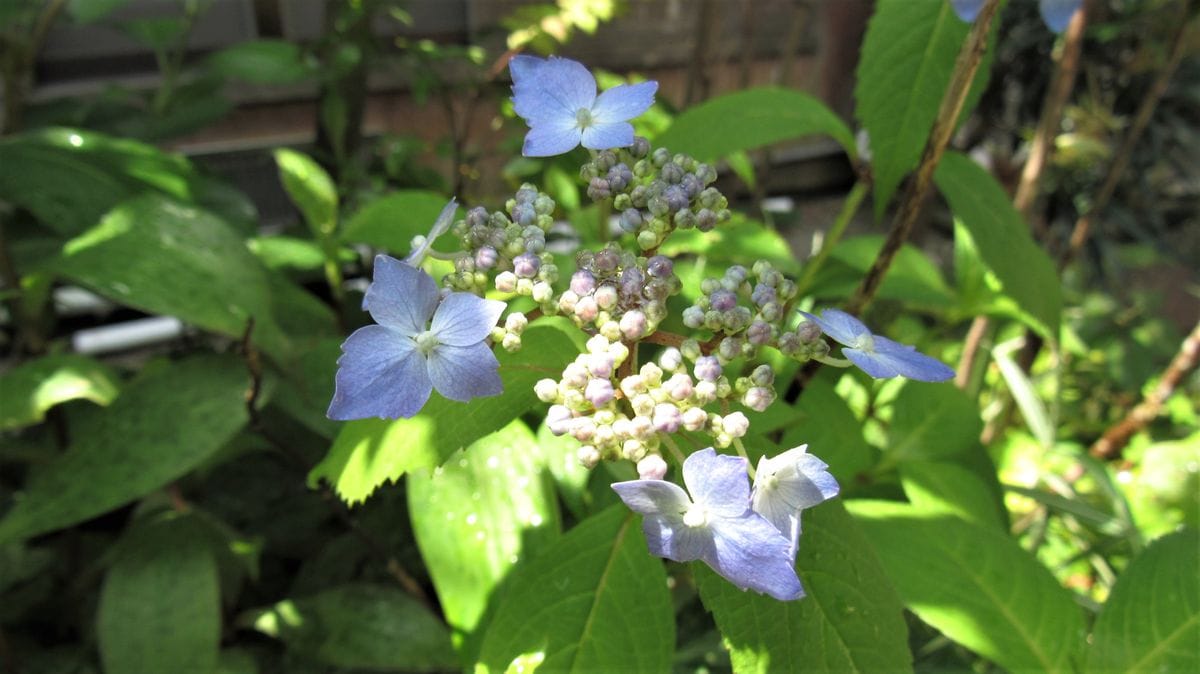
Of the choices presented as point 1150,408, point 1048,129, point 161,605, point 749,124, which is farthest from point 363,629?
point 1150,408

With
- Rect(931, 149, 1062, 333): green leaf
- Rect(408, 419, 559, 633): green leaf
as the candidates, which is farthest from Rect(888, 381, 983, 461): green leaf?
Rect(408, 419, 559, 633): green leaf

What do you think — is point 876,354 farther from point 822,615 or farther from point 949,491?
point 949,491

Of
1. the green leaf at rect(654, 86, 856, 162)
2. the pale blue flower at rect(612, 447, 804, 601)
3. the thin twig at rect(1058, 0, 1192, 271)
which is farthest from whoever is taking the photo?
the thin twig at rect(1058, 0, 1192, 271)

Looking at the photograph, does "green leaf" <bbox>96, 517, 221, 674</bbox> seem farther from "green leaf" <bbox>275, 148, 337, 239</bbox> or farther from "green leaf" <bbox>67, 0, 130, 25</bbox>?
"green leaf" <bbox>67, 0, 130, 25</bbox>

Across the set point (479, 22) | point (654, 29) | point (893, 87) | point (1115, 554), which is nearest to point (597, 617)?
point (893, 87)

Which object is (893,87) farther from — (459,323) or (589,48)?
(589,48)

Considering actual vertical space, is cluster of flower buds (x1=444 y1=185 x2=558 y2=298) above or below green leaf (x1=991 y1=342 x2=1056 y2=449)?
above
